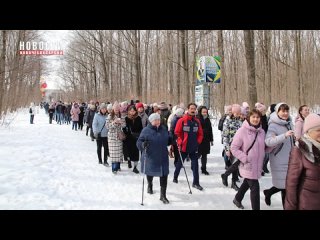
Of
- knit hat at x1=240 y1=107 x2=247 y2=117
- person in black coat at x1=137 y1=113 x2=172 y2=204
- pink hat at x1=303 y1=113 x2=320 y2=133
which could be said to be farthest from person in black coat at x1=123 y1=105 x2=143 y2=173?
pink hat at x1=303 y1=113 x2=320 y2=133

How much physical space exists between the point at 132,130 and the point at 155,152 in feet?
8.41

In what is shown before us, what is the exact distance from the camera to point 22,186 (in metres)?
6.59

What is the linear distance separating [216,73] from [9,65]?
14.1 m

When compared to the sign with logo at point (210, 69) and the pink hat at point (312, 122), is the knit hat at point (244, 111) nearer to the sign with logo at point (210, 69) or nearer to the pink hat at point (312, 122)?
the pink hat at point (312, 122)

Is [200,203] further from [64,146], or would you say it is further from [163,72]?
[163,72]

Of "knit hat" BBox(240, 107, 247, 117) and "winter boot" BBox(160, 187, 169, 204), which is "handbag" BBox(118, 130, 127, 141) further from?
"knit hat" BBox(240, 107, 247, 117)

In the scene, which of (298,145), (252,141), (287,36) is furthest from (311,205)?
(287,36)

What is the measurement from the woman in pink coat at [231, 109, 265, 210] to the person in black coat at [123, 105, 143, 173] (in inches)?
153

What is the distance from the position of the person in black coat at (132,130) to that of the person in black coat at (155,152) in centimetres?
237

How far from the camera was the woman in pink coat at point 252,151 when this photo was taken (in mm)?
4809

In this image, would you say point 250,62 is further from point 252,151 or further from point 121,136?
point 252,151

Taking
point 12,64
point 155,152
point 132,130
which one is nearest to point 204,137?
point 132,130

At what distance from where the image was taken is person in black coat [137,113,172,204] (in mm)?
5820

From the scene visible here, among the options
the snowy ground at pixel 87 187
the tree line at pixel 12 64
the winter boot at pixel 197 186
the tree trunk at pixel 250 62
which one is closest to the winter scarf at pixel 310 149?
the snowy ground at pixel 87 187
